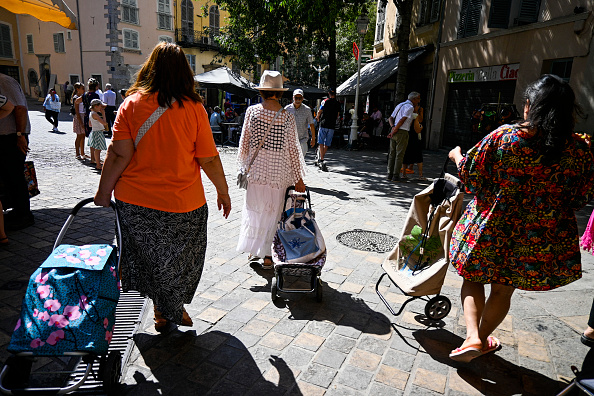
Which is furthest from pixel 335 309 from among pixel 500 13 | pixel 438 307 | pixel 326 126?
pixel 500 13

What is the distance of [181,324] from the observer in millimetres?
3012

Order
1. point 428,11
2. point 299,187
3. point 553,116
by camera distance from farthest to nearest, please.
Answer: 1. point 428,11
2. point 299,187
3. point 553,116

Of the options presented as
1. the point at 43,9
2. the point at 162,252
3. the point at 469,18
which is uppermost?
the point at 469,18

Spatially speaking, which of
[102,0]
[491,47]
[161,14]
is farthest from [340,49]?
[491,47]

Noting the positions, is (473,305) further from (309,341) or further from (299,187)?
(299,187)

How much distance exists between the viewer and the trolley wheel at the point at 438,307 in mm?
3334

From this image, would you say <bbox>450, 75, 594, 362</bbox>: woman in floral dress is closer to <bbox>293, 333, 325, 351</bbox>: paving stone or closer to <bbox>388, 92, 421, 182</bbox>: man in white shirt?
<bbox>293, 333, 325, 351</bbox>: paving stone

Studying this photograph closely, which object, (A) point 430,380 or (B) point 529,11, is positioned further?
(B) point 529,11

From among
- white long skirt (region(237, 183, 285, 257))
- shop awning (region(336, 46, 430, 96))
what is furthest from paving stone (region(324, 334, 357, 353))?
shop awning (region(336, 46, 430, 96))

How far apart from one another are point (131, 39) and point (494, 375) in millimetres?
34300

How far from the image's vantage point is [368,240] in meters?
5.38

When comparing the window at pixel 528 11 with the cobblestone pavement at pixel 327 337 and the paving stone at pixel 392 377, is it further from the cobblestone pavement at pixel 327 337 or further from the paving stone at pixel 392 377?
the paving stone at pixel 392 377

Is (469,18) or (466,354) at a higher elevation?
(469,18)

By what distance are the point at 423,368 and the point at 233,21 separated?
1777cm
